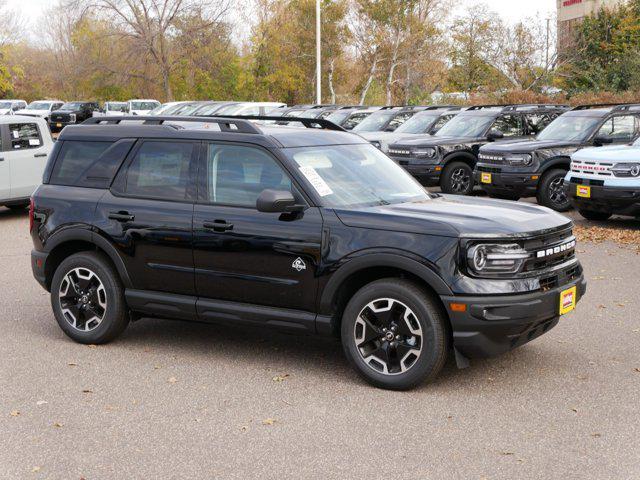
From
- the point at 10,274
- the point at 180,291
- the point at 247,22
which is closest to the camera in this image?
the point at 180,291

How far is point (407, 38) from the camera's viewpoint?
156 ft

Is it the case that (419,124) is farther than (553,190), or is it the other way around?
(419,124)

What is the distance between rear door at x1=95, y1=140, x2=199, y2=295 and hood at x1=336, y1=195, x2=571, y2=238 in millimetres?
1283

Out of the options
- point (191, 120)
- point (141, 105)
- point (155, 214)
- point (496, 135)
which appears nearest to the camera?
point (155, 214)

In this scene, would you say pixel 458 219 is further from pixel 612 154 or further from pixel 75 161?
pixel 612 154

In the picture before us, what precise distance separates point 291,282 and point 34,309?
11.3 feet

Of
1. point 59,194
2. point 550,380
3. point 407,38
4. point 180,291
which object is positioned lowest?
point 550,380

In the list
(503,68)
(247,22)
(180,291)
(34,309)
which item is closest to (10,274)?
(34,309)

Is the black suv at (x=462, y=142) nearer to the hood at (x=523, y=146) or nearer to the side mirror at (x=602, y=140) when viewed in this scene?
the hood at (x=523, y=146)

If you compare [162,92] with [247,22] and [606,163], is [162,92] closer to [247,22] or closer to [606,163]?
[247,22]

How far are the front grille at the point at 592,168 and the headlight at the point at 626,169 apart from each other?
0.08m

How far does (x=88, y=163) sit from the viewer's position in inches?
282

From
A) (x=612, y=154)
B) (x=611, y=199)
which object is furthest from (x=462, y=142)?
(x=611, y=199)

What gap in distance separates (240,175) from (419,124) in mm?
14606
